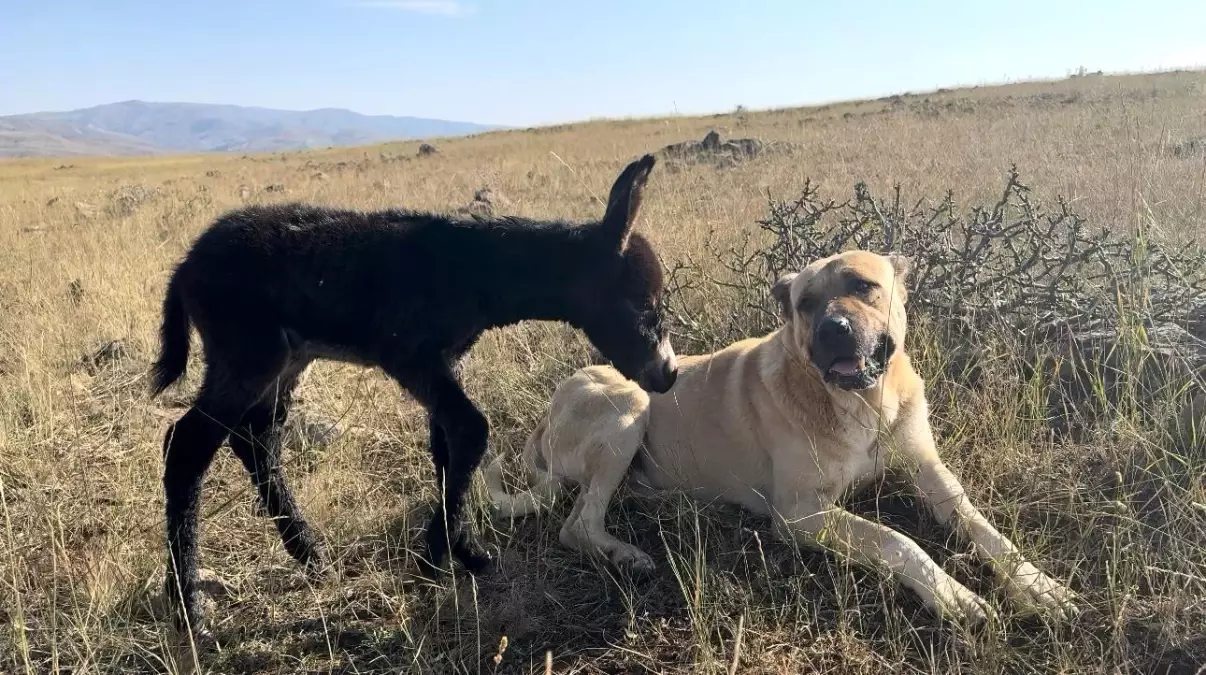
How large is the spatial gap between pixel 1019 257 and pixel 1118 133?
8.73 meters

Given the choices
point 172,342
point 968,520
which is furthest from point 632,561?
point 172,342

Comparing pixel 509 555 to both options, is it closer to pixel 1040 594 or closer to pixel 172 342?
pixel 172 342

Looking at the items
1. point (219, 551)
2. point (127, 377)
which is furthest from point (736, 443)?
point (127, 377)

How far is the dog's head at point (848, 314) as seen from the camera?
295cm

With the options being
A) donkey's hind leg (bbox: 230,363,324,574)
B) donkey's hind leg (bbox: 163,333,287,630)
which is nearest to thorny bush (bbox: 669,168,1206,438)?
donkey's hind leg (bbox: 230,363,324,574)

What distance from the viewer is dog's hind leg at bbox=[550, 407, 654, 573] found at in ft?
10.2

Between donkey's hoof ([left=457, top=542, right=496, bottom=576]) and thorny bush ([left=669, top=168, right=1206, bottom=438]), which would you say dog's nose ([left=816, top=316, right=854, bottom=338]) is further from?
donkey's hoof ([left=457, top=542, right=496, bottom=576])

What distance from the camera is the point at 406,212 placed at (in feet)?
10.6

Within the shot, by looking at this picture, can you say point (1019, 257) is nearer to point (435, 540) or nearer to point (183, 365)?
point (435, 540)

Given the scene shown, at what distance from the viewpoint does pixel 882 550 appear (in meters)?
2.76

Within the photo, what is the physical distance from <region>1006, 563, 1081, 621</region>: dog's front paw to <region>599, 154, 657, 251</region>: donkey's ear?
6.34 ft

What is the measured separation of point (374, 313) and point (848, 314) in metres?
1.90

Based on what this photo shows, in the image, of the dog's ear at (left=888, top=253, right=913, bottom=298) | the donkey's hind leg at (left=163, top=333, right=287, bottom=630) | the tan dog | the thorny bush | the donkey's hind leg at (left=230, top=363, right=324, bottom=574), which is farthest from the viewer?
the thorny bush

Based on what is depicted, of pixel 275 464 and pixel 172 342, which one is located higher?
pixel 172 342
